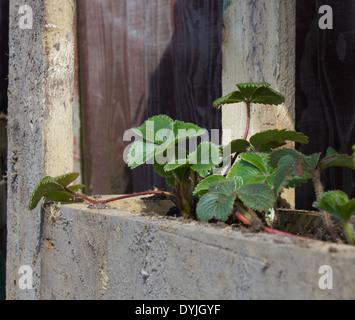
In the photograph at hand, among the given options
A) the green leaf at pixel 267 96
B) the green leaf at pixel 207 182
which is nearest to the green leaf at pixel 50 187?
the green leaf at pixel 207 182

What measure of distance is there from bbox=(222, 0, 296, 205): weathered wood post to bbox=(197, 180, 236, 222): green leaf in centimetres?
44

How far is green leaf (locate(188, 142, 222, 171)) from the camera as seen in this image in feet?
3.63

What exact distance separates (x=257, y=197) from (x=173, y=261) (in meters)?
0.24

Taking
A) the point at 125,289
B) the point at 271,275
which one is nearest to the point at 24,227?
the point at 125,289

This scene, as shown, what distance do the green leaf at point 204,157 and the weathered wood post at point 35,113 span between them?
2.58ft

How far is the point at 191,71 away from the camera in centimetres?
203

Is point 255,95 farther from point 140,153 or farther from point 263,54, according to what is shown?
point 140,153

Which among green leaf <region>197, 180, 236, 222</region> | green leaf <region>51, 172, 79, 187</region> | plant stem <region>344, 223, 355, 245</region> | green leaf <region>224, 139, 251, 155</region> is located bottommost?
plant stem <region>344, 223, 355, 245</region>

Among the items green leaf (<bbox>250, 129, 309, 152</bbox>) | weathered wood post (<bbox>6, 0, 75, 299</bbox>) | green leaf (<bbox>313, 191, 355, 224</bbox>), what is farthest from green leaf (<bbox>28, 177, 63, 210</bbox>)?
green leaf (<bbox>313, 191, 355, 224</bbox>)

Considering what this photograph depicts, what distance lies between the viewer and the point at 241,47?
1426 millimetres

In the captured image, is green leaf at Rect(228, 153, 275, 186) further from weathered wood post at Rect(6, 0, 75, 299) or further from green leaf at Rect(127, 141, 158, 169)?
weathered wood post at Rect(6, 0, 75, 299)
